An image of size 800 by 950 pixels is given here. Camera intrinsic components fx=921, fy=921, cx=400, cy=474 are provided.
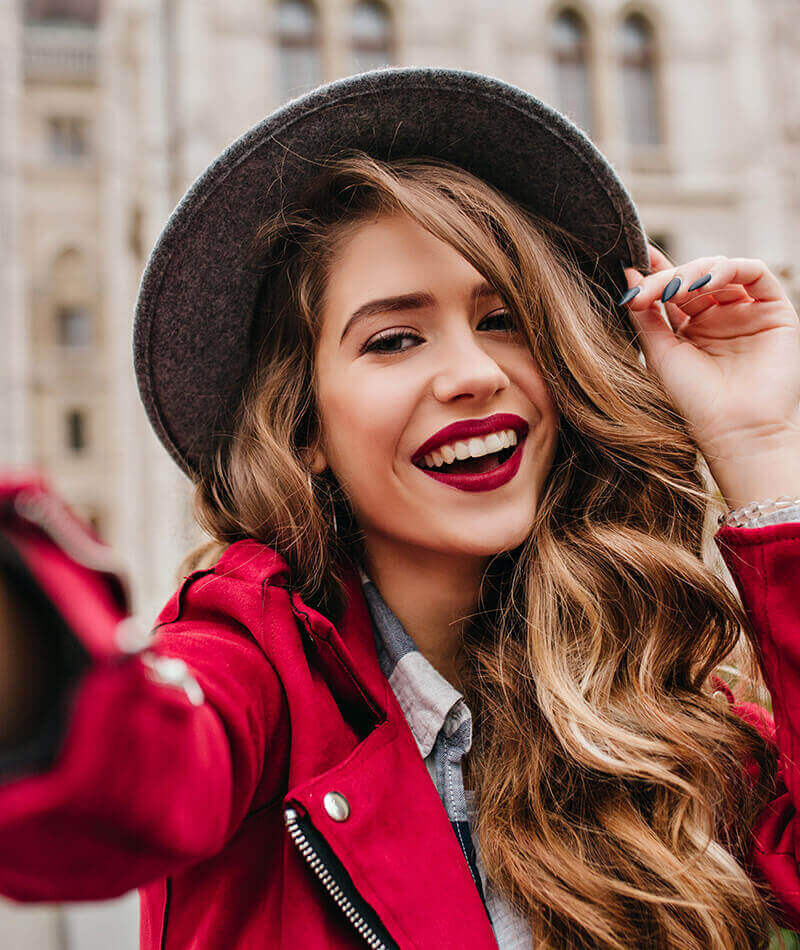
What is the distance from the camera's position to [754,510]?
63.2 inches

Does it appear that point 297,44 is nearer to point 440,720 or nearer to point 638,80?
point 638,80

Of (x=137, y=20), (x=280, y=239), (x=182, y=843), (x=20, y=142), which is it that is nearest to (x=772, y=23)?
(x=137, y=20)

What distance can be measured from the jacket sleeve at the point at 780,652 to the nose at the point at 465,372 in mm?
473

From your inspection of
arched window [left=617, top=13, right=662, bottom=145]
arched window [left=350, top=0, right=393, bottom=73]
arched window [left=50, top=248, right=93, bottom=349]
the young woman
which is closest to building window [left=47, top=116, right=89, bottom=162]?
arched window [left=50, top=248, right=93, bottom=349]

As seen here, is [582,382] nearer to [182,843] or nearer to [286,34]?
[182,843]

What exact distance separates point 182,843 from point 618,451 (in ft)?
3.81

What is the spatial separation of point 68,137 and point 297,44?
14794mm

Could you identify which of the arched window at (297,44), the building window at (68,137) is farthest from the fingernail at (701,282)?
the building window at (68,137)

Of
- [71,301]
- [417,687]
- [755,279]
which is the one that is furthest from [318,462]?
[71,301]

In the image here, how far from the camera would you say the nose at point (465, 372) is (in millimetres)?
1549

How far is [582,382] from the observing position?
5.56ft

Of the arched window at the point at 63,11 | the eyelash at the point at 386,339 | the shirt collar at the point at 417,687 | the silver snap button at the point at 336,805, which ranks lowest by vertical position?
the silver snap button at the point at 336,805

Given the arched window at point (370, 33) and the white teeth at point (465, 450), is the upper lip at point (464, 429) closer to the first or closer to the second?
the white teeth at point (465, 450)

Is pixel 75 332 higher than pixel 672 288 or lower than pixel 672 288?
higher
